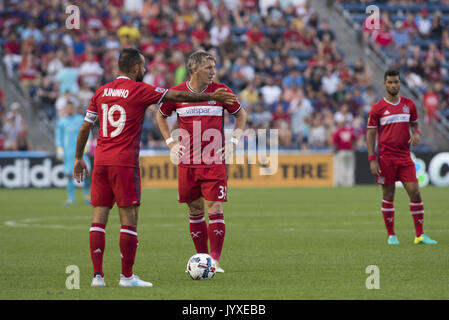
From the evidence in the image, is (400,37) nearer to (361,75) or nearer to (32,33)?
(361,75)

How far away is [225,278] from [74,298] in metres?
2.04

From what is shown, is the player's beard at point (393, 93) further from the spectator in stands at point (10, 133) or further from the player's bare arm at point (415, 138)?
the spectator in stands at point (10, 133)

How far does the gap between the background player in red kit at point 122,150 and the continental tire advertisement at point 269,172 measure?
1875 centimetres

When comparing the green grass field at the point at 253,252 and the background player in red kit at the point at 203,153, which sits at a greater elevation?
the background player in red kit at the point at 203,153

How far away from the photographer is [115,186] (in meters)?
8.59

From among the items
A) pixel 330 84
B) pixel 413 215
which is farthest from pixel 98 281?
pixel 330 84

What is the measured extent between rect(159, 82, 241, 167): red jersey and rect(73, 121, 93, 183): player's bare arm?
1.41 m

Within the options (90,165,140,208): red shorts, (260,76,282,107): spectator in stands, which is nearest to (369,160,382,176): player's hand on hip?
(90,165,140,208): red shorts

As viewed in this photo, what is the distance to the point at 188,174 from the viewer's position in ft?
32.9

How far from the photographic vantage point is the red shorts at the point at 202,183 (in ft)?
32.4

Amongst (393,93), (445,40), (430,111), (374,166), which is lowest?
(374,166)

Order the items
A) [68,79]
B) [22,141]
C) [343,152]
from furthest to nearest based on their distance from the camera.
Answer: [68,79]
[22,141]
[343,152]

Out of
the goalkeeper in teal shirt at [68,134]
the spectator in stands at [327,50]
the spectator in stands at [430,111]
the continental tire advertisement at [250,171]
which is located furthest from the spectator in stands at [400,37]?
the goalkeeper in teal shirt at [68,134]

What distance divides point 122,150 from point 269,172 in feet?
64.2
